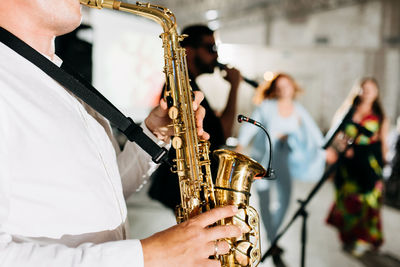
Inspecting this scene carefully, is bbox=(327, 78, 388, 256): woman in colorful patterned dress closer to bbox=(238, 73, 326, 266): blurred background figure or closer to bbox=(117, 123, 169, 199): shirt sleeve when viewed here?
bbox=(238, 73, 326, 266): blurred background figure

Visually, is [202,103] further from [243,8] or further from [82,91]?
[243,8]

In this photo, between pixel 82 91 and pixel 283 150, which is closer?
pixel 82 91

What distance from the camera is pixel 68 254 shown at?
0.73 metres

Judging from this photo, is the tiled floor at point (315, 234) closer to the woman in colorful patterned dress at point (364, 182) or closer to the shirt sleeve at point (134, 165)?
the woman in colorful patterned dress at point (364, 182)

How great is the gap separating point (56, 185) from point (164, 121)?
0.57 meters

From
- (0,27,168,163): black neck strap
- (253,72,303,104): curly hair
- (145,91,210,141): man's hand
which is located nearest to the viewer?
(0,27,168,163): black neck strap

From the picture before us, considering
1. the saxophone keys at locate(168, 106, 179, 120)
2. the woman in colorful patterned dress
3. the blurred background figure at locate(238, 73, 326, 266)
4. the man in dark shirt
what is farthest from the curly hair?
the saxophone keys at locate(168, 106, 179, 120)

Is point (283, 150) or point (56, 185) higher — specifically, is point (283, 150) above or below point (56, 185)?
below

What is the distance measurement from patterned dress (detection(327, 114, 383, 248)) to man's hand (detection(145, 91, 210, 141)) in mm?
3008

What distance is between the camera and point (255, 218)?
119 centimetres

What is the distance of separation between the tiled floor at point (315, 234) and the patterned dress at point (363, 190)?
8.5 inches

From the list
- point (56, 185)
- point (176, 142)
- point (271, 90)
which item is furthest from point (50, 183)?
point (271, 90)

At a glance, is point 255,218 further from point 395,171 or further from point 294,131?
point 395,171

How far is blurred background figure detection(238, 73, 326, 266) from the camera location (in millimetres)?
3762
